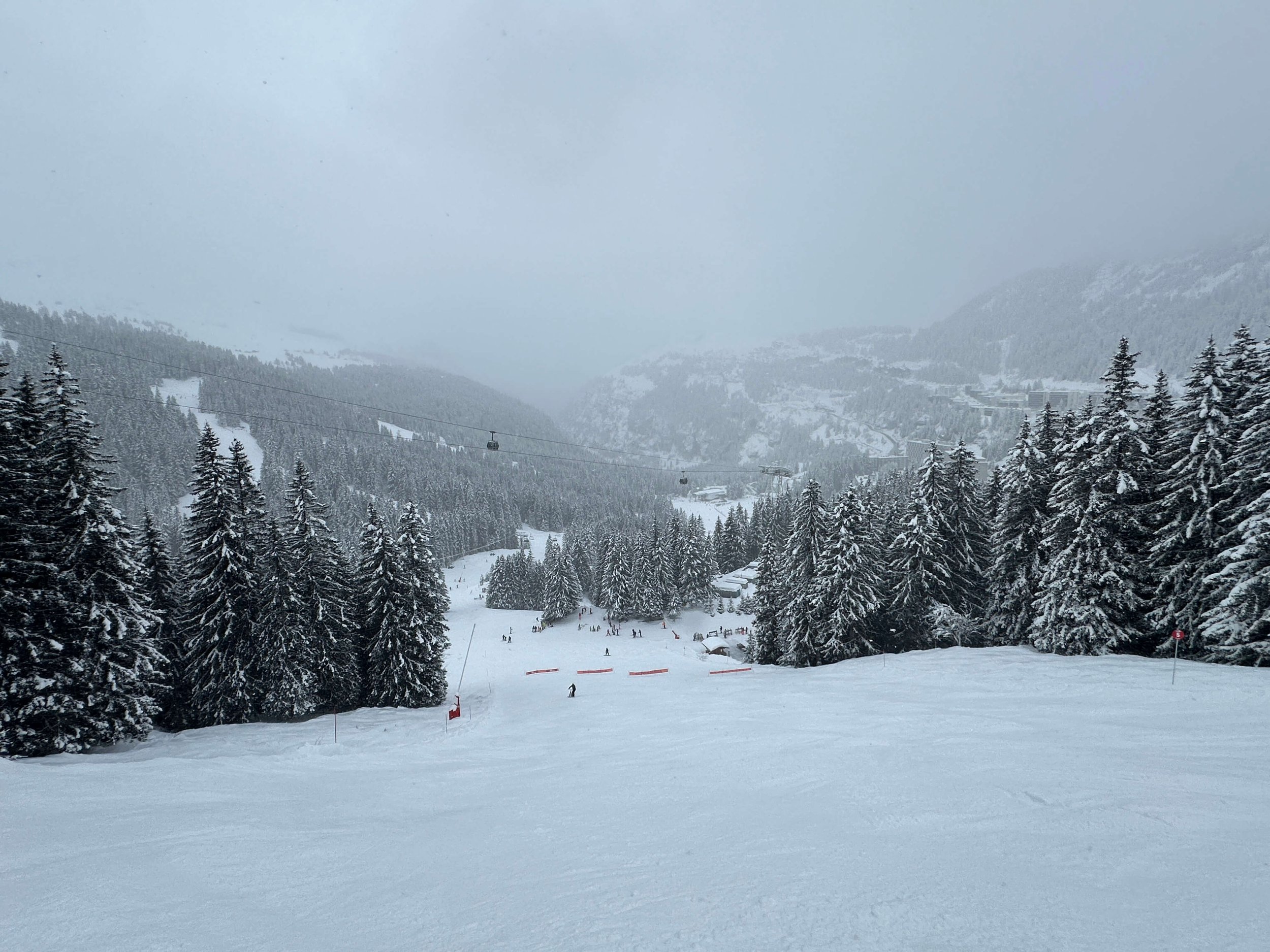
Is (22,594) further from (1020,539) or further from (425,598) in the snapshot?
(1020,539)

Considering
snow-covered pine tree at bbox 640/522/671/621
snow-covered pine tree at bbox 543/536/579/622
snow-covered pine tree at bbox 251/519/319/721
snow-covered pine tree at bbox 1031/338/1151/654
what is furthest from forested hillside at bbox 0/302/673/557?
snow-covered pine tree at bbox 1031/338/1151/654

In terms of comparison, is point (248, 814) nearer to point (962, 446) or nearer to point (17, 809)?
point (17, 809)

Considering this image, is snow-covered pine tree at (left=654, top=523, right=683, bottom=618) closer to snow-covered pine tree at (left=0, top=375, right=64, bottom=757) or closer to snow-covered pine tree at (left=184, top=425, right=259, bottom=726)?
snow-covered pine tree at (left=184, top=425, right=259, bottom=726)

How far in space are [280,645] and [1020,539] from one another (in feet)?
113

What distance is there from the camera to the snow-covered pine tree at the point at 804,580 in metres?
30.5

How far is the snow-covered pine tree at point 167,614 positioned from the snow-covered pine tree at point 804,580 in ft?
98.7

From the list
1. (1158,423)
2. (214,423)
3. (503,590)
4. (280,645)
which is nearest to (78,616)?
(280,645)

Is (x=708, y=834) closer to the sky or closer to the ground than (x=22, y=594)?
closer to the ground

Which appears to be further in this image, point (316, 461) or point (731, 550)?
point (316, 461)

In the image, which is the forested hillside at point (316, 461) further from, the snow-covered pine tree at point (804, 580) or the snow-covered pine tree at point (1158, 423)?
the snow-covered pine tree at point (1158, 423)

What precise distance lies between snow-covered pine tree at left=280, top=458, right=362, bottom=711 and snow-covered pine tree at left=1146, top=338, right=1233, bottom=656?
34.2 meters

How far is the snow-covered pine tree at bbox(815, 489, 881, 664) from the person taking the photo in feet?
95.8

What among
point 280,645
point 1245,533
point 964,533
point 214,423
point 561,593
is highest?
point 214,423

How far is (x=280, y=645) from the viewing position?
71.6 feet
